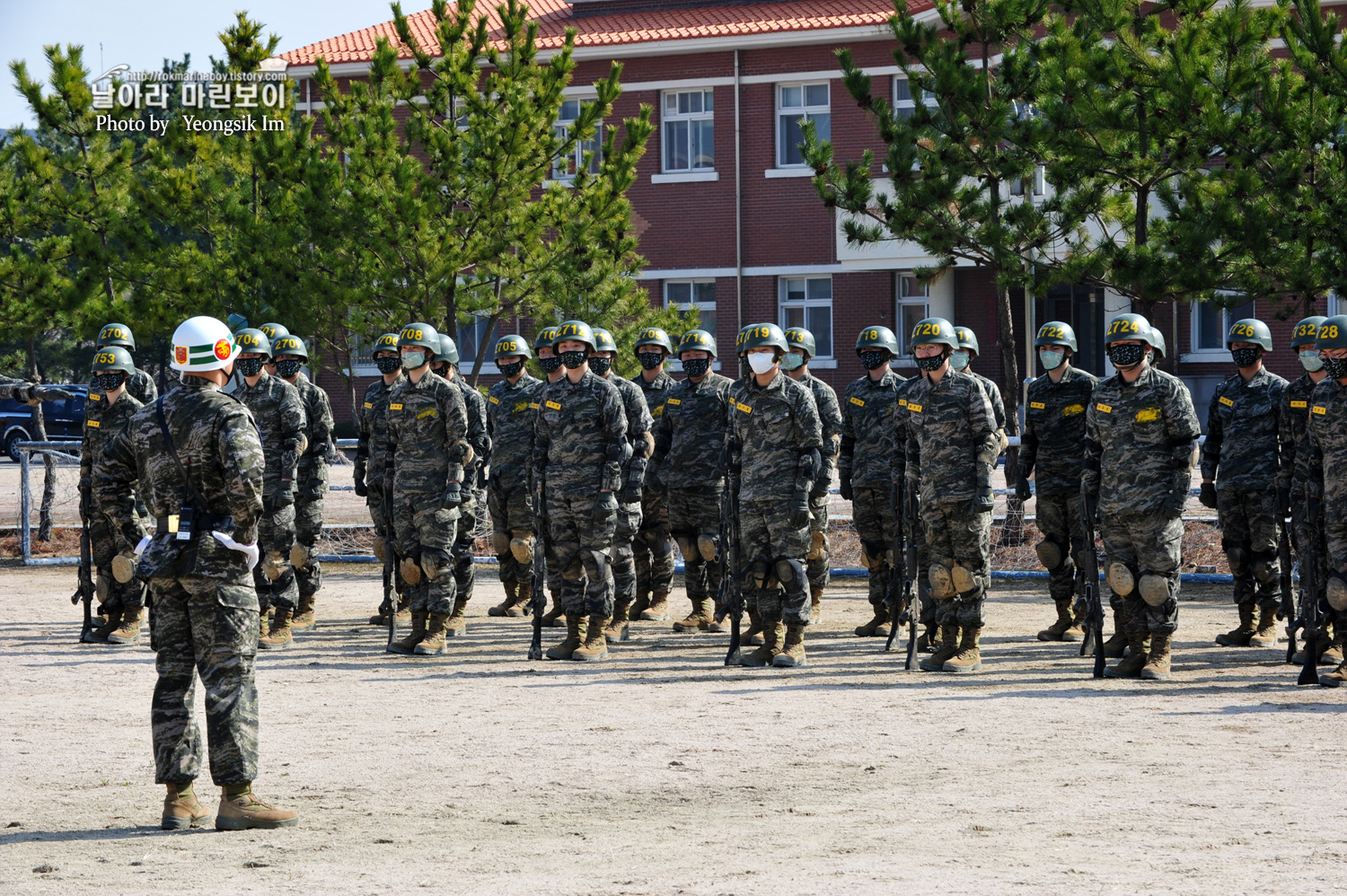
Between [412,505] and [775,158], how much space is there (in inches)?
951

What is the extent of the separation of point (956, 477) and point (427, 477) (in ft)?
12.7

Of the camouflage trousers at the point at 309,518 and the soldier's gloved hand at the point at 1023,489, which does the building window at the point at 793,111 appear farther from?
the camouflage trousers at the point at 309,518

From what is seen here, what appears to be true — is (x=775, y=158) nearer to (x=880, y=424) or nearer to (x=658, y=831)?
(x=880, y=424)

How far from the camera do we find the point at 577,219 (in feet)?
70.7

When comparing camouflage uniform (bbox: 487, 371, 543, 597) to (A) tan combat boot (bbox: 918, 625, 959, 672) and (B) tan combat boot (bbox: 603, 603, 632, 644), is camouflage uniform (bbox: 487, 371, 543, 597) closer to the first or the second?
(B) tan combat boot (bbox: 603, 603, 632, 644)

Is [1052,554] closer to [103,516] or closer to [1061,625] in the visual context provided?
[1061,625]

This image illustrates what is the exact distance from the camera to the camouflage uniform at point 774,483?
11211 millimetres

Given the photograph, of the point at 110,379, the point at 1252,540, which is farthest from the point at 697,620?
the point at 110,379

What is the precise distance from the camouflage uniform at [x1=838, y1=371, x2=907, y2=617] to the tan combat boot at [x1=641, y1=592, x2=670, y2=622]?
195 centimetres

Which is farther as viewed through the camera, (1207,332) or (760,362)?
(1207,332)

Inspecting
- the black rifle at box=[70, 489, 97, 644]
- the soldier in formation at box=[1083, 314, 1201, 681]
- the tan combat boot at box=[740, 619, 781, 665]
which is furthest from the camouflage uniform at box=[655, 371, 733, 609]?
the black rifle at box=[70, 489, 97, 644]

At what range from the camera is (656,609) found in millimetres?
14352

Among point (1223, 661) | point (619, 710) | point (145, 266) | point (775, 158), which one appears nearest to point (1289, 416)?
point (1223, 661)

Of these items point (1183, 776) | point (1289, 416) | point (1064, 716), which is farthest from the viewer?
point (1289, 416)
